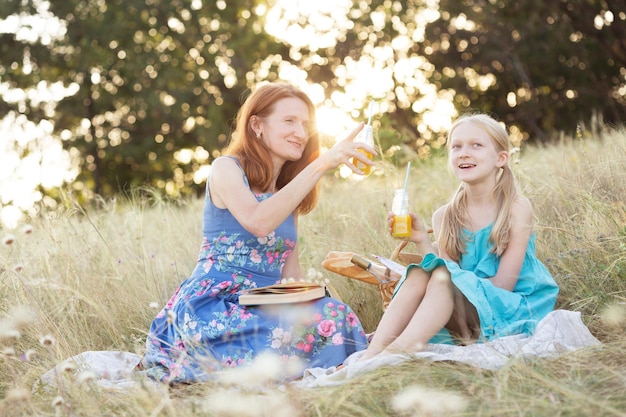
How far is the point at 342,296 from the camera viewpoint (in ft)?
13.5

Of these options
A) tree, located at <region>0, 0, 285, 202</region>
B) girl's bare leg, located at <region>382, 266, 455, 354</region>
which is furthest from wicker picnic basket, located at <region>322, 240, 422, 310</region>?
tree, located at <region>0, 0, 285, 202</region>

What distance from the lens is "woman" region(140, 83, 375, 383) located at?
3131 mm

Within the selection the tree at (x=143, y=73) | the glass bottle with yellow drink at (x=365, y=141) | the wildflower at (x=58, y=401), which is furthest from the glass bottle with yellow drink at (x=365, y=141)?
the tree at (x=143, y=73)

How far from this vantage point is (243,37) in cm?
1675

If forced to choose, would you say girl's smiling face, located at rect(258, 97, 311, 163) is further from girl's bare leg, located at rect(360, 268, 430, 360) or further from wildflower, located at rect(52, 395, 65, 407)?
wildflower, located at rect(52, 395, 65, 407)

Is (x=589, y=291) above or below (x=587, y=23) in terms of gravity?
below

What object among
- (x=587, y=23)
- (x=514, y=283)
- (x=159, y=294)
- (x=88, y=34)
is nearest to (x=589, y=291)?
(x=514, y=283)

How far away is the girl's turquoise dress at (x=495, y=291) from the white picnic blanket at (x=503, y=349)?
3.0 inches

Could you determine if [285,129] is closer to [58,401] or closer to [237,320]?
[237,320]

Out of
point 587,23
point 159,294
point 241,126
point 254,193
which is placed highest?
point 587,23

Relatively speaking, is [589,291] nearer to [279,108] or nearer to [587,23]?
[279,108]

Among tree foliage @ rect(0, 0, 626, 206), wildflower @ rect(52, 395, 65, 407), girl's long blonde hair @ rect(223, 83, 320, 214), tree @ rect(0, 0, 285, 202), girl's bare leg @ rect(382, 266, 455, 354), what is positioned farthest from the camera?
tree @ rect(0, 0, 285, 202)

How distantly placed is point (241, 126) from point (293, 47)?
14.2 m

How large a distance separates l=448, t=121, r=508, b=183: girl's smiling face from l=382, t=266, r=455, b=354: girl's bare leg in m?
0.60
